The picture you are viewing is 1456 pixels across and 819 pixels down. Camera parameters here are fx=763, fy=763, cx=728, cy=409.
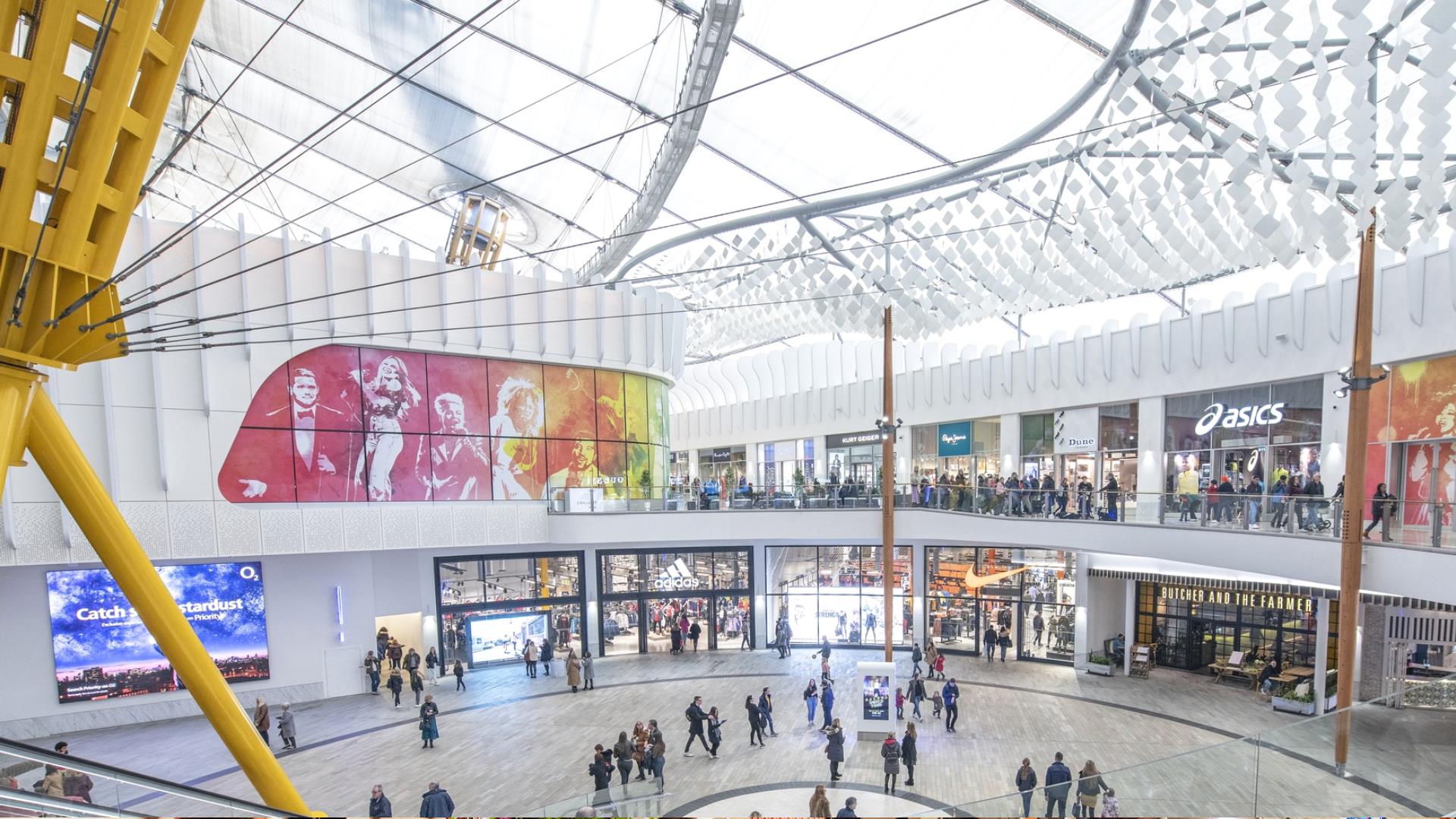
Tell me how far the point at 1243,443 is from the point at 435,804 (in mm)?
18262

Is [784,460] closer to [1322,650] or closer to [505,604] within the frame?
[505,604]

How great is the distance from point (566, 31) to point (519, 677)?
51.8 ft

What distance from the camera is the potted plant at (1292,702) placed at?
15766mm

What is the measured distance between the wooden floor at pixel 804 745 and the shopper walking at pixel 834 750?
25 cm

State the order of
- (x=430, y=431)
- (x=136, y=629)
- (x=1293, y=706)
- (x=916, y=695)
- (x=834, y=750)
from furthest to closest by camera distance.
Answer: (x=430, y=431)
(x=136, y=629)
(x=916, y=695)
(x=1293, y=706)
(x=834, y=750)

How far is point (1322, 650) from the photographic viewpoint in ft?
52.6

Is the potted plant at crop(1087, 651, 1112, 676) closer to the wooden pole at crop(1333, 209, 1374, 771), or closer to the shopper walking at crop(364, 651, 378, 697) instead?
the wooden pole at crop(1333, 209, 1374, 771)

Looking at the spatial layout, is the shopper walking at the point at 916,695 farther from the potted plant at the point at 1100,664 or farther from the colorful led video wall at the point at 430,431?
the colorful led video wall at the point at 430,431

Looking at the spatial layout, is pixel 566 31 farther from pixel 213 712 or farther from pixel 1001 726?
pixel 1001 726

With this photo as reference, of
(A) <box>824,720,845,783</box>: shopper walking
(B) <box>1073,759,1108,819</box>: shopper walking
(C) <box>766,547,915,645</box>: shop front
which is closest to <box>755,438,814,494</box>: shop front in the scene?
(C) <box>766,547,915,645</box>: shop front

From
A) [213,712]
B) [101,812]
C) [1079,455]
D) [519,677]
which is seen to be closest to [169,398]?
[519,677]

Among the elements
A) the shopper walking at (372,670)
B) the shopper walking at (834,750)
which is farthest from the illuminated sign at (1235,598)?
the shopper walking at (372,670)

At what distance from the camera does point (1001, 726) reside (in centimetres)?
1552

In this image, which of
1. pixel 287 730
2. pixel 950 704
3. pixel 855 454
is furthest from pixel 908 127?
pixel 287 730
